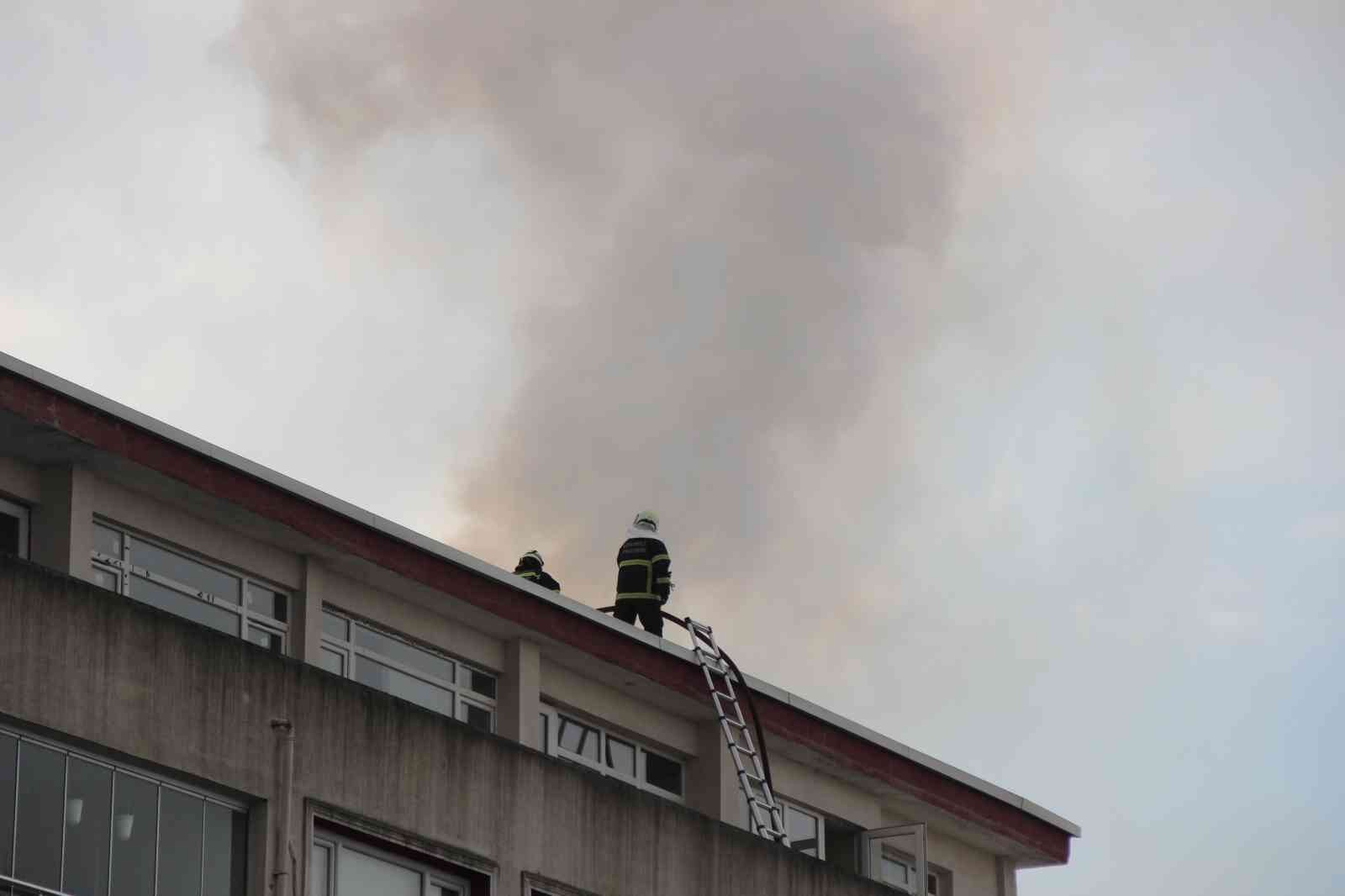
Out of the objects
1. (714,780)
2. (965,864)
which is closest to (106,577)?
(714,780)

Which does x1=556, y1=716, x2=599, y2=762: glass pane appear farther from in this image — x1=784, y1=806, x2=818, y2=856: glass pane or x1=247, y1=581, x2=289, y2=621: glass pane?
x1=247, y1=581, x2=289, y2=621: glass pane

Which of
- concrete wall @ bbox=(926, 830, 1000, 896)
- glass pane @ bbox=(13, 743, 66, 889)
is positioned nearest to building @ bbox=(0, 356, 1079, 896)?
Result: glass pane @ bbox=(13, 743, 66, 889)

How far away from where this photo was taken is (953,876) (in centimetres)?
3691

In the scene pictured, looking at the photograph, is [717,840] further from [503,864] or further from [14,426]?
[14,426]

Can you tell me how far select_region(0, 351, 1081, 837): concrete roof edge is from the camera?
25.5m

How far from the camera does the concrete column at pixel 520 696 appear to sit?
98.5 feet

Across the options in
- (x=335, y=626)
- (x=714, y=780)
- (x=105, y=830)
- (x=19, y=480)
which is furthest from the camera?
(x=714, y=780)

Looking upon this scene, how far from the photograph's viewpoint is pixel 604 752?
3159 centimetres

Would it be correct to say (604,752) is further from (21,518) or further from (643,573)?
(21,518)

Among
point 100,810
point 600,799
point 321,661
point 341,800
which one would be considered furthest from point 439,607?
point 100,810

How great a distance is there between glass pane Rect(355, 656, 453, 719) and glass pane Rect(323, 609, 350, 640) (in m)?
0.29

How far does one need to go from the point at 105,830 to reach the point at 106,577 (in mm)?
5510

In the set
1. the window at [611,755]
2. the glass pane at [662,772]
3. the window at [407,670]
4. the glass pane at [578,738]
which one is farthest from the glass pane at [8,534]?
the glass pane at [662,772]

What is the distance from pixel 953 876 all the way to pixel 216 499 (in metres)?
14.1
